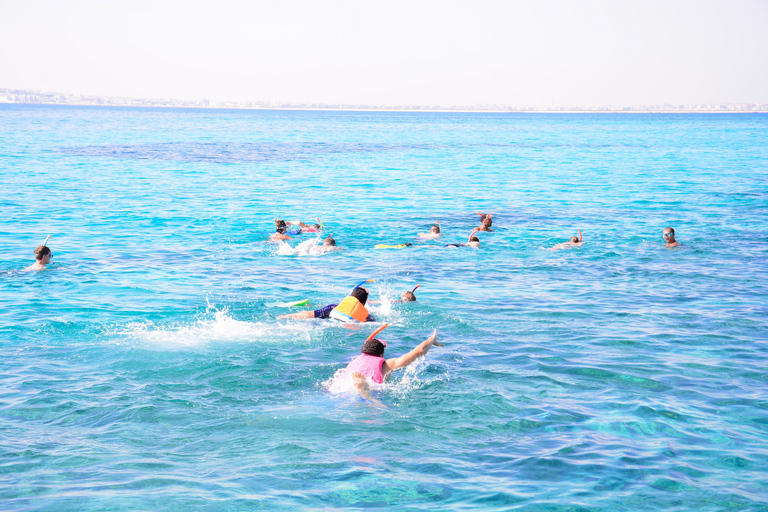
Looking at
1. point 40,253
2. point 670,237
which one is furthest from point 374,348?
point 670,237

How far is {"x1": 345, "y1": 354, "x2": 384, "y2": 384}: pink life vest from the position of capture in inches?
345

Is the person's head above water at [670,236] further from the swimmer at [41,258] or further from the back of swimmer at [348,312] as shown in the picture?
the swimmer at [41,258]

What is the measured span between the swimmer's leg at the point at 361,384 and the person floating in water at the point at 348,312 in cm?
307

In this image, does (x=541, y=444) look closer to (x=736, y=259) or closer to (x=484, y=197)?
(x=736, y=259)

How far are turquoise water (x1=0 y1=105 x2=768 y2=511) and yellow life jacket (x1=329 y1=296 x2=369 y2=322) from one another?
0.28 meters

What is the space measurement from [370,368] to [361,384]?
0.26 metres

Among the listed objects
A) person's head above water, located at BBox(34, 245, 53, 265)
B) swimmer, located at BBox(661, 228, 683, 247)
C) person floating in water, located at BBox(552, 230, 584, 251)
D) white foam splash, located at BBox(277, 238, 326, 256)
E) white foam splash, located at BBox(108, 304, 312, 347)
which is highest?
swimmer, located at BBox(661, 228, 683, 247)

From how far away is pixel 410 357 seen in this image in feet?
28.5

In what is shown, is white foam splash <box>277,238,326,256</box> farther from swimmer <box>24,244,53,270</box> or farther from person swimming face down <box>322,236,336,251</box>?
swimmer <box>24,244,53,270</box>

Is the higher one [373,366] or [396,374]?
[373,366]

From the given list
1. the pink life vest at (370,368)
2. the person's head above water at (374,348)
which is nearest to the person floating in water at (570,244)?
the person's head above water at (374,348)

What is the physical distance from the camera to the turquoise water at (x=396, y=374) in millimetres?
6734

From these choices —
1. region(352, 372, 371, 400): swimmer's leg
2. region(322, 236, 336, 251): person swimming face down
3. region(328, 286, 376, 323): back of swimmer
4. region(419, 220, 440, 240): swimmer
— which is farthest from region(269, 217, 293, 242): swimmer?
region(352, 372, 371, 400): swimmer's leg

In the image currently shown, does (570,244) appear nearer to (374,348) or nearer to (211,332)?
(211,332)
